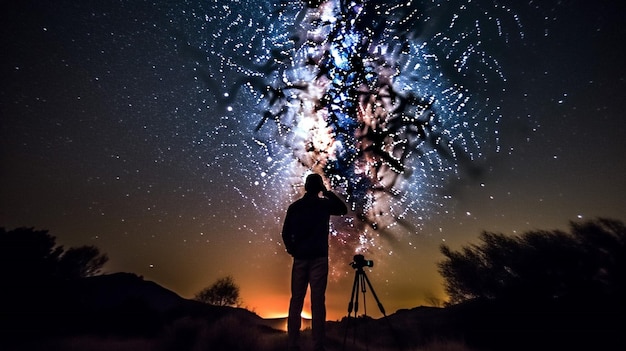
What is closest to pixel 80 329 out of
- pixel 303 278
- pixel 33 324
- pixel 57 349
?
pixel 33 324

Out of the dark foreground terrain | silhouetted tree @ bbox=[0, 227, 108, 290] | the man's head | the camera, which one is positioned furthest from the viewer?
silhouetted tree @ bbox=[0, 227, 108, 290]

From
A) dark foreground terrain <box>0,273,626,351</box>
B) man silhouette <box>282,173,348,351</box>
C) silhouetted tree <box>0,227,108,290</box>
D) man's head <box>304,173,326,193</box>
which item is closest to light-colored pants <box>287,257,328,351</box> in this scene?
man silhouette <box>282,173,348,351</box>

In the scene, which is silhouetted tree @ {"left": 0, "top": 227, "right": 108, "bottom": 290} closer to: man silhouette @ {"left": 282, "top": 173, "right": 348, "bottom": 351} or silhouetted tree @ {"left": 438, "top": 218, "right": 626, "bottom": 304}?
man silhouette @ {"left": 282, "top": 173, "right": 348, "bottom": 351}

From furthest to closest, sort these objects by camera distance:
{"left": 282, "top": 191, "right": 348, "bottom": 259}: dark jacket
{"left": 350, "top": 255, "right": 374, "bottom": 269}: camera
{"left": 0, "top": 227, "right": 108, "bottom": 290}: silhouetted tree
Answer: {"left": 0, "top": 227, "right": 108, "bottom": 290}: silhouetted tree → {"left": 350, "top": 255, "right": 374, "bottom": 269}: camera → {"left": 282, "top": 191, "right": 348, "bottom": 259}: dark jacket

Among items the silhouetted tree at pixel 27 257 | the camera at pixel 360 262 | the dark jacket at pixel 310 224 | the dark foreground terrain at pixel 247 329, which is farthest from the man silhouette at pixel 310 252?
the silhouetted tree at pixel 27 257

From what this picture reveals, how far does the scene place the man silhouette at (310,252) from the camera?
3.44 meters

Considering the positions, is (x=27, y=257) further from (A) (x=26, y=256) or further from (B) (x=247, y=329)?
(B) (x=247, y=329)

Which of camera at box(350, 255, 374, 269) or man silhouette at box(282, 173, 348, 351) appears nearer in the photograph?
man silhouette at box(282, 173, 348, 351)

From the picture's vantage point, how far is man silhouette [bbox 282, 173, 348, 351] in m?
3.44

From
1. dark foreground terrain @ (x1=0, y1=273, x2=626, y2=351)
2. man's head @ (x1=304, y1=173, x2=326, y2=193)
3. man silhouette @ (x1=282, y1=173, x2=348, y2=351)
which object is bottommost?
dark foreground terrain @ (x1=0, y1=273, x2=626, y2=351)

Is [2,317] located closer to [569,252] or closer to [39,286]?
[39,286]

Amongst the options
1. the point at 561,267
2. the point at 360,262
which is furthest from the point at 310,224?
the point at 561,267

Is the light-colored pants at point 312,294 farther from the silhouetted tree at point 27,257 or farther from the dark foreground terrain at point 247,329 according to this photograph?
the silhouetted tree at point 27,257

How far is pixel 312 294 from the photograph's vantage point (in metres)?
3.49
